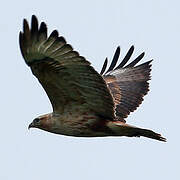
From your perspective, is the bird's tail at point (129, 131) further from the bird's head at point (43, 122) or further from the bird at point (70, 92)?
the bird's head at point (43, 122)

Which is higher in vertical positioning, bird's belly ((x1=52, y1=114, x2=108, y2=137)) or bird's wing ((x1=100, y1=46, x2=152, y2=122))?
bird's wing ((x1=100, y1=46, x2=152, y2=122))

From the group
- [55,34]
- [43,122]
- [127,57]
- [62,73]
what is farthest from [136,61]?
[55,34]

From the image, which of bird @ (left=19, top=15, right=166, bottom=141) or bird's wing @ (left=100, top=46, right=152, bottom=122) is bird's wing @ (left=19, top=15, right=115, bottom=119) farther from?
bird's wing @ (left=100, top=46, right=152, bottom=122)

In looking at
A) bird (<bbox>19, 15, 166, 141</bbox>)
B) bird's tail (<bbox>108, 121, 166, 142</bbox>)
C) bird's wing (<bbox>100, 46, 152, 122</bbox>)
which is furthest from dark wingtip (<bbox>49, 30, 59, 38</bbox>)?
bird's wing (<bbox>100, 46, 152, 122</bbox>)

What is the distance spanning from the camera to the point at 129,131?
1062 cm

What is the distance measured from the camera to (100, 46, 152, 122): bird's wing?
1234cm

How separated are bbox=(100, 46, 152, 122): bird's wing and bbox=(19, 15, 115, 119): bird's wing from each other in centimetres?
162

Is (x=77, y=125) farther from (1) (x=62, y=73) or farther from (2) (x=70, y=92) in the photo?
(1) (x=62, y=73)

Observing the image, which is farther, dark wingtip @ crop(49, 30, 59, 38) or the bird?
the bird

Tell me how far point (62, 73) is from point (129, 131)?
1.65 metres

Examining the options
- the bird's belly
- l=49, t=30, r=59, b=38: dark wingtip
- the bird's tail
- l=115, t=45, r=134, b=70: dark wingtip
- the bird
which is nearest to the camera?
l=49, t=30, r=59, b=38: dark wingtip

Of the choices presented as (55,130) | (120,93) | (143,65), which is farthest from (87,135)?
(143,65)

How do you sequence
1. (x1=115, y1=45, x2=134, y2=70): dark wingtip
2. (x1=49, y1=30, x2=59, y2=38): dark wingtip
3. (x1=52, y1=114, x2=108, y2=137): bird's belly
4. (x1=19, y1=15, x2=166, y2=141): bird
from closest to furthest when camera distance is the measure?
(x1=49, y1=30, x2=59, y2=38): dark wingtip → (x1=19, y1=15, x2=166, y2=141): bird → (x1=52, y1=114, x2=108, y2=137): bird's belly → (x1=115, y1=45, x2=134, y2=70): dark wingtip

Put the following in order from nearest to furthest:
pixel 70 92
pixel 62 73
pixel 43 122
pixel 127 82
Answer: pixel 62 73
pixel 70 92
pixel 43 122
pixel 127 82
